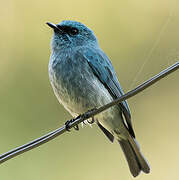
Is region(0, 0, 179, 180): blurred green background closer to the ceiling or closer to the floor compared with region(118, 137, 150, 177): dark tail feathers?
closer to the ceiling

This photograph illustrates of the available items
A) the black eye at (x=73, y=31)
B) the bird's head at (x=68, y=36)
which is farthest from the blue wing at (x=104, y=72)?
the black eye at (x=73, y=31)

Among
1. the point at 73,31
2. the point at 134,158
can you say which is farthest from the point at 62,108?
the point at 134,158

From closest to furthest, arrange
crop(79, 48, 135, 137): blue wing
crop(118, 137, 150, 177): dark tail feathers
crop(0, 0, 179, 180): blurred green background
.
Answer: crop(79, 48, 135, 137): blue wing, crop(118, 137, 150, 177): dark tail feathers, crop(0, 0, 179, 180): blurred green background

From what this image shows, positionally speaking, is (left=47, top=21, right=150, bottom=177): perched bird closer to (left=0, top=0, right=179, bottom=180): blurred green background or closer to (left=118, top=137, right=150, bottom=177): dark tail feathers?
(left=118, top=137, right=150, bottom=177): dark tail feathers

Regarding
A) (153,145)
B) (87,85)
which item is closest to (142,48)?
(153,145)

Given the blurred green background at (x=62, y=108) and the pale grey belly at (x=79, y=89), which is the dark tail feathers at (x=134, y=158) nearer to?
the pale grey belly at (x=79, y=89)

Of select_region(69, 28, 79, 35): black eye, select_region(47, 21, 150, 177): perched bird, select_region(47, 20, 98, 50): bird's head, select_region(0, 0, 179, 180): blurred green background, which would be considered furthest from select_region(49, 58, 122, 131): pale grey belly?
select_region(0, 0, 179, 180): blurred green background
